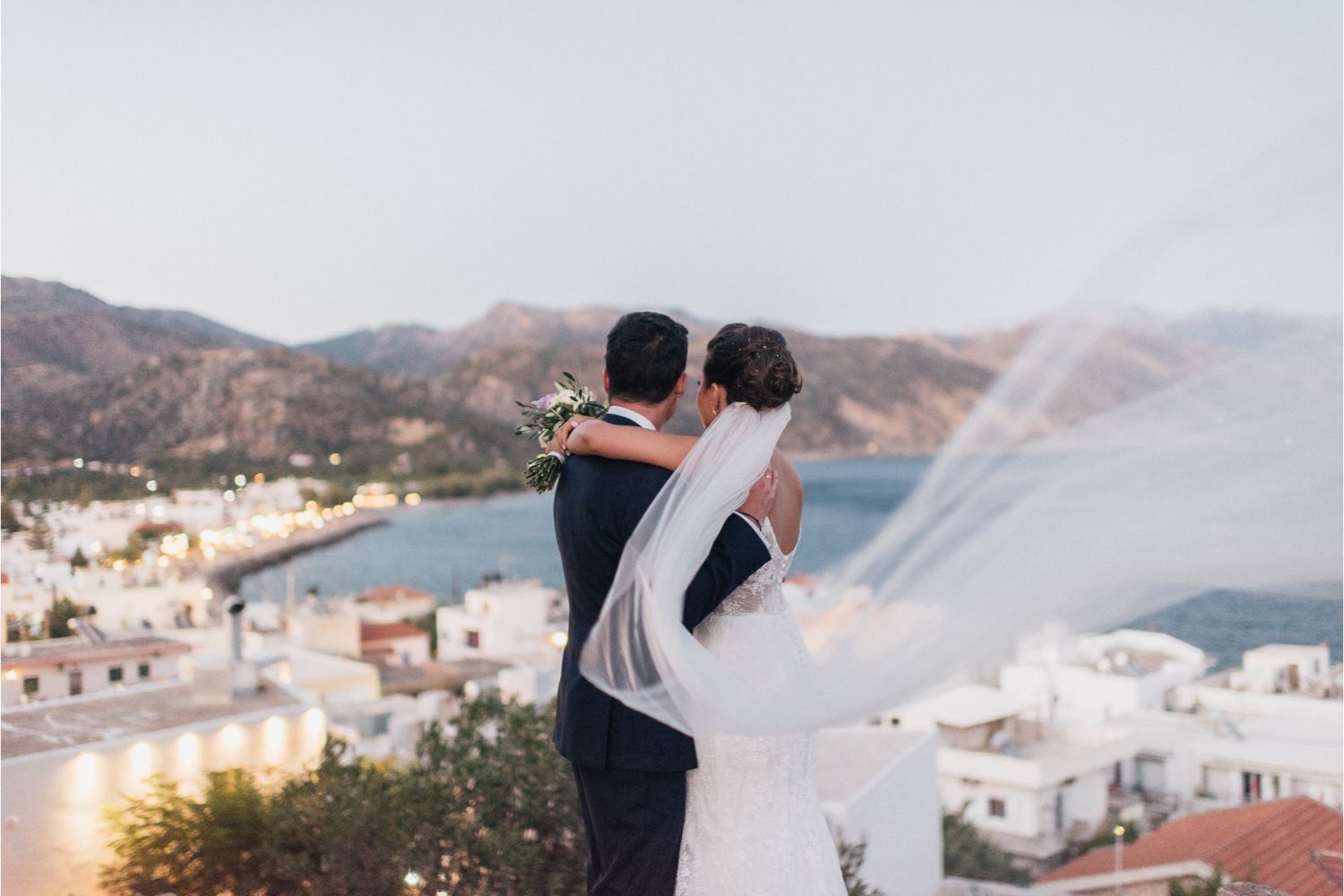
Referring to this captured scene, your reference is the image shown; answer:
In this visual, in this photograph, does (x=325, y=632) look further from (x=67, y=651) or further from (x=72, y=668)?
(x=72, y=668)

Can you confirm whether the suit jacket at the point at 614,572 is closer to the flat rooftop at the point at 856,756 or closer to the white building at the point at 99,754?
the white building at the point at 99,754

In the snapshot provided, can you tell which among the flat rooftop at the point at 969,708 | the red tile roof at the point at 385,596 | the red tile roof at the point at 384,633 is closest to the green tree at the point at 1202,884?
the flat rooftop at the point at 969,708

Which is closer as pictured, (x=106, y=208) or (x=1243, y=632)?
(x=106, y=208)

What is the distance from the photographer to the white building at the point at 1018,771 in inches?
597

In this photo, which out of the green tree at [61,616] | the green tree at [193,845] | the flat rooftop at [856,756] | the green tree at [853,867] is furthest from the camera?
the green tree at [61,616]

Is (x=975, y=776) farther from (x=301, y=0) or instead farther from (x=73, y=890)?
(x=301, y=0)

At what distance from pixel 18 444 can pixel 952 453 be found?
6.87 meters

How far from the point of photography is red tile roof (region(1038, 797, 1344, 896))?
7535mm

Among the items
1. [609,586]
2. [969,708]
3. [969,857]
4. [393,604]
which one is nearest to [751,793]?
[609,586]

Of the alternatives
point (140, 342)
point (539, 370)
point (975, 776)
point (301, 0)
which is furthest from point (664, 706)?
point (539, 370)

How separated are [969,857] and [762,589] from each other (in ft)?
31.8

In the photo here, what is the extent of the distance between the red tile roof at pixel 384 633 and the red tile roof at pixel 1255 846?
2126 centimetres

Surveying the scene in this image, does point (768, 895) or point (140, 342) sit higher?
point (140, 342)

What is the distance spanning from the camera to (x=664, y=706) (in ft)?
5.49
